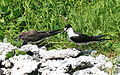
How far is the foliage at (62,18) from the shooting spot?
5.68 meters

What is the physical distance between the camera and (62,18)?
6.41 metres

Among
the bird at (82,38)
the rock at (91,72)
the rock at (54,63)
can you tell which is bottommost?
the rock at (91,72)

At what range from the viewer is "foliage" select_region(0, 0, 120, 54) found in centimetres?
568

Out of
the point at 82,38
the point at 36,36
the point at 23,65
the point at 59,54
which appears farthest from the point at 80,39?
the point at 23,65

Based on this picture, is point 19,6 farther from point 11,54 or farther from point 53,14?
point 11,54

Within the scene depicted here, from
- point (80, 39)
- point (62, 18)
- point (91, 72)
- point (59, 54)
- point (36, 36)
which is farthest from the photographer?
point (62, 18)

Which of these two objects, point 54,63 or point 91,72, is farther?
point 54,63

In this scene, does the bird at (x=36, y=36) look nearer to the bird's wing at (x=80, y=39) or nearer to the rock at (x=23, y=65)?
the bird's wing at (x=80, y=39)

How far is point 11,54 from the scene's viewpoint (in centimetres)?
479

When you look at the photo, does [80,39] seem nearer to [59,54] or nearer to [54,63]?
[59,54]

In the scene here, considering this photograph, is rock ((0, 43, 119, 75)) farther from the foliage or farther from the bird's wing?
the foliage

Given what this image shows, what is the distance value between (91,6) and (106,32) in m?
0.86

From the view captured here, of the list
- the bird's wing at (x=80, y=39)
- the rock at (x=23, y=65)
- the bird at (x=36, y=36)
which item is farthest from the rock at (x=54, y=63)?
the bird at (x=36, y=36)

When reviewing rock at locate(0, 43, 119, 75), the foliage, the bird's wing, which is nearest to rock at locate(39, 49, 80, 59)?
rock at locate(0, 43, 119, 75)
